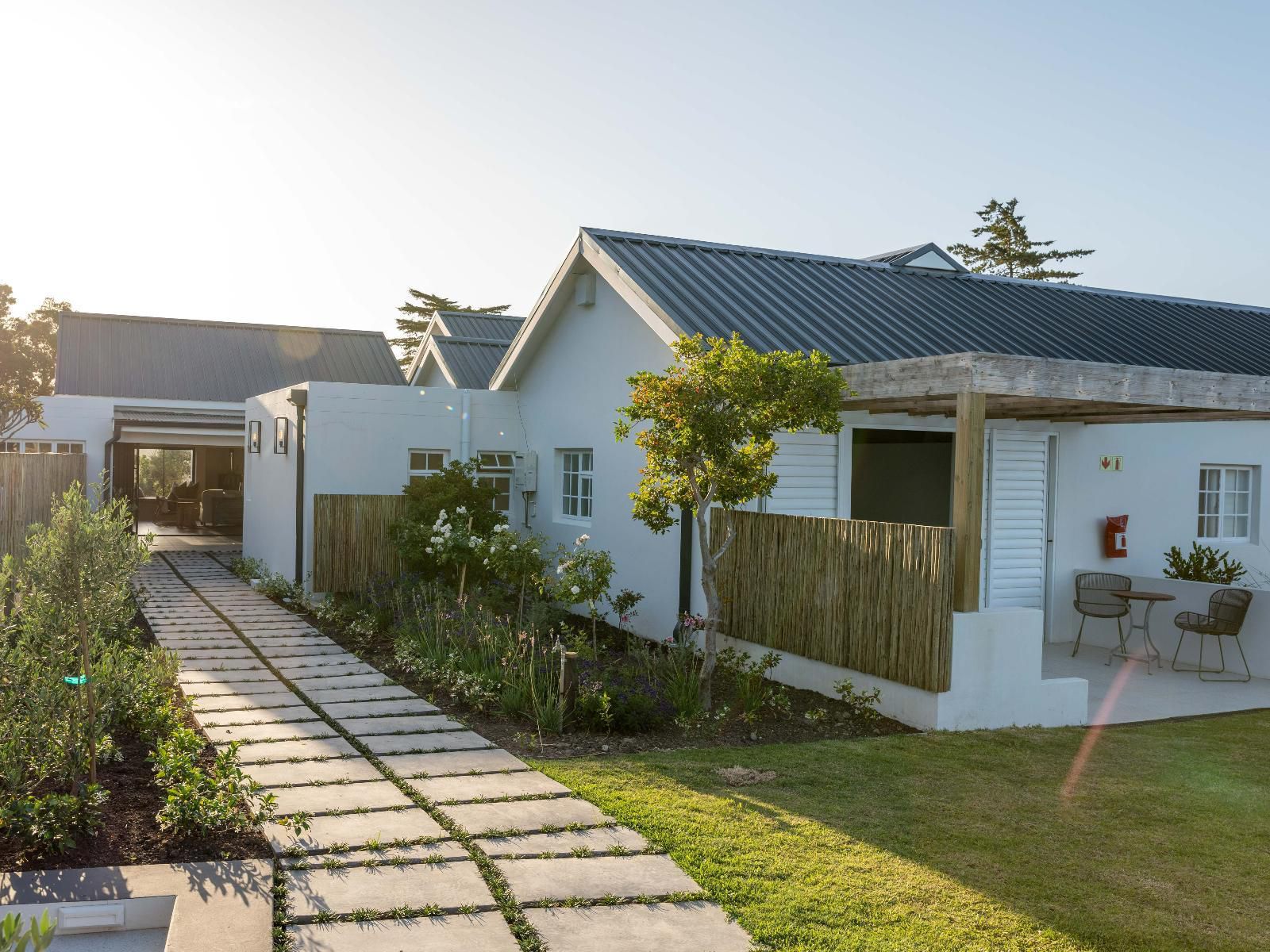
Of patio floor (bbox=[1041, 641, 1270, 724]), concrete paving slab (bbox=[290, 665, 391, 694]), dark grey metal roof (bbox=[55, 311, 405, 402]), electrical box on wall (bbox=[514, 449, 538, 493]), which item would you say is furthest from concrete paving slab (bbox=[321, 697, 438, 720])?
dark grey metal roof (bbox=[55, 311, 405, 402])

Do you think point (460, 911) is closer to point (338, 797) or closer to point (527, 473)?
point (338, 797)

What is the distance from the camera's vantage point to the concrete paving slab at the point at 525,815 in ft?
17.2

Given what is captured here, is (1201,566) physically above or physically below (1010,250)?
below

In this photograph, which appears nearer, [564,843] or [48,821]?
[48,821]

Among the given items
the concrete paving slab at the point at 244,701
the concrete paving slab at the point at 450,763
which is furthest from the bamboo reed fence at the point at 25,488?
the concrete paving slab at the point at 450,763

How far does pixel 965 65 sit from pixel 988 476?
190 inches

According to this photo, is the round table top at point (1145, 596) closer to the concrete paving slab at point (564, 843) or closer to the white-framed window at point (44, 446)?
the concrete paving slab at point (564, 843)

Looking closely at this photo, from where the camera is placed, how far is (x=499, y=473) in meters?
14.7

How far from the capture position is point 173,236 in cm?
1030

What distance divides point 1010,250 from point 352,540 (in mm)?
33870

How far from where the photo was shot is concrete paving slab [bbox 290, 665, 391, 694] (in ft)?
28.3

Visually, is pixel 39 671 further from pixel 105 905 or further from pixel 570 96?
pixel 570 96

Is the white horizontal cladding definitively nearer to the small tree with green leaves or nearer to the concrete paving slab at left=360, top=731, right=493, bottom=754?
the small tree with green leaves

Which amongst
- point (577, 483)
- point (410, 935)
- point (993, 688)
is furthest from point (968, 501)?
point (577, 483)
